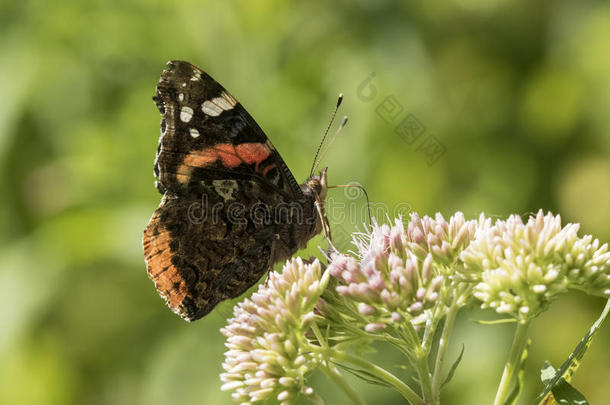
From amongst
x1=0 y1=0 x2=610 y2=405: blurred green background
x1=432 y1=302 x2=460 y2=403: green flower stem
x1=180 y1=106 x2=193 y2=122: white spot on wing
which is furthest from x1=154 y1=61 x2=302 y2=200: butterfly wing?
x1=432 y1=302 x2=460 y2=403: green flower stem

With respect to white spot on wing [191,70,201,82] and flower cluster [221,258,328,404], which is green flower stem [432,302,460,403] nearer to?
→ flower cluster [221,258,328,404]

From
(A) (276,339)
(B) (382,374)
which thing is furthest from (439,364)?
(A) (276,339)

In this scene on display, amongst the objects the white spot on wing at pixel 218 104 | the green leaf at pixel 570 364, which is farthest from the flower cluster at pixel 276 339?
the white spot on wing at pixel 218 104

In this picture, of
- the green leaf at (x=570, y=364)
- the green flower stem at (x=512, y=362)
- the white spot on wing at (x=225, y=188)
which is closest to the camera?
the green leaf at (x=570, y=364)

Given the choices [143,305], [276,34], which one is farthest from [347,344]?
[276,34]

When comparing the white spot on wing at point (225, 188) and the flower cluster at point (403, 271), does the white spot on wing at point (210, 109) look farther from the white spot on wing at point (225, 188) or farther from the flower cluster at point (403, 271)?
the flower cluster at point (403, 271)

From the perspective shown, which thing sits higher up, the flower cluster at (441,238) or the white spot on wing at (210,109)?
the white spot on wing at (210,109)
